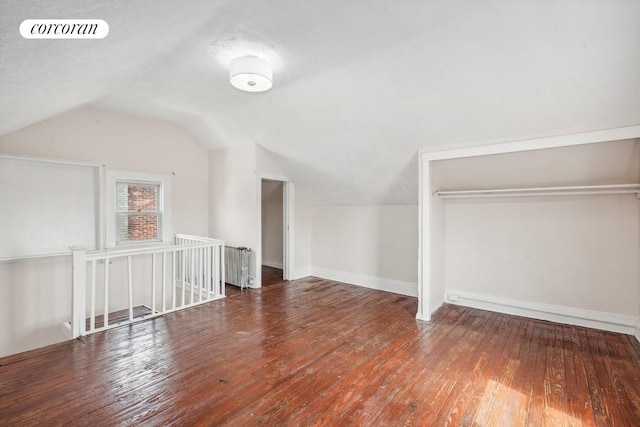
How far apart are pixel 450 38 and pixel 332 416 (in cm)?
289

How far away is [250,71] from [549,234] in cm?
389

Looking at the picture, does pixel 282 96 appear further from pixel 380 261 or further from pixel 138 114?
pixel 380 261

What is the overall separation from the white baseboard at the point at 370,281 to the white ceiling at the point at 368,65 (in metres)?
1.87

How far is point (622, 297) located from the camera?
10.9ft

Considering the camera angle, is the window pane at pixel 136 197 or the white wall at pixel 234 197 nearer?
the window pane at pixel 136 197

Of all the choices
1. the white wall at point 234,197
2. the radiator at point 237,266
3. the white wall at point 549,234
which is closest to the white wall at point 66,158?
the white wall at point 234,197

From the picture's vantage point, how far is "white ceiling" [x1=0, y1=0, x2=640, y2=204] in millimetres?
1955

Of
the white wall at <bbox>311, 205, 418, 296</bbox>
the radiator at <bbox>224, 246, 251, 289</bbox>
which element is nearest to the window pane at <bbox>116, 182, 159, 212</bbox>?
the radiator at <bbox>224, 246, 251, 289</bbox>

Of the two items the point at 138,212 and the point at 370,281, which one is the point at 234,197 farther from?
the point at 370,281

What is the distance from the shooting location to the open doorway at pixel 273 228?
22.4ft

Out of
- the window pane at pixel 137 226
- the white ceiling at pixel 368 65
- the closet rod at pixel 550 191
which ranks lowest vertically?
the window pane at pixel 137 226

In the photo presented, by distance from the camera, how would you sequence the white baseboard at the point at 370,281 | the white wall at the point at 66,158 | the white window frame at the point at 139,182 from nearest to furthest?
the white wall at the point at 66,158
the white window frame at the point at 139,182
the white baseboard at the point at 370,281

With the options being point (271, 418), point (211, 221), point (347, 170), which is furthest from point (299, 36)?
point (211, 221)

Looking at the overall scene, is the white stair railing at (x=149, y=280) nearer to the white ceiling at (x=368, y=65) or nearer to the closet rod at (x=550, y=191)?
the white ceiling at (x=368, y=65)
